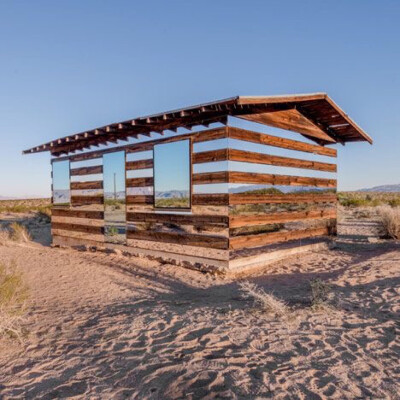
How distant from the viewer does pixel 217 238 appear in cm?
692

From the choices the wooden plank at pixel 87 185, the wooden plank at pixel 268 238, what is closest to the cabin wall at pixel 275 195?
the wooden plank at pixel 268 238

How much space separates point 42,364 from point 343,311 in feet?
11.6

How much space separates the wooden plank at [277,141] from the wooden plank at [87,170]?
14.8ft

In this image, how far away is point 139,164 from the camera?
8523 mm

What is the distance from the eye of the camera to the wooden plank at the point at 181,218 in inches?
269

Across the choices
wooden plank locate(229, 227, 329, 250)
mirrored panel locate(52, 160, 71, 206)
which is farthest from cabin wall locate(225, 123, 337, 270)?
mirrored panel locate(52, 160, 71, 206)

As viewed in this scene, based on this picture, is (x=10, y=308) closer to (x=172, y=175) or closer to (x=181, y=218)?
(x=181, y=218)

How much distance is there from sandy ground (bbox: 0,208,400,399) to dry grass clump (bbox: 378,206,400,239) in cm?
531

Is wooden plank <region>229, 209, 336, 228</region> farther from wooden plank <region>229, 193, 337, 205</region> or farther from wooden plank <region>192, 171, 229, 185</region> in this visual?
wooden plank <region>192, 171, 229, 185</region>

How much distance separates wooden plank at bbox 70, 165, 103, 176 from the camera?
32.0 ft

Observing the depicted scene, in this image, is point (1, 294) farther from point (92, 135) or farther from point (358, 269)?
point (358, 269)

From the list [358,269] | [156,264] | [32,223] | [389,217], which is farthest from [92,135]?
[32,223]

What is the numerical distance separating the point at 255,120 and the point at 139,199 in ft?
11.1

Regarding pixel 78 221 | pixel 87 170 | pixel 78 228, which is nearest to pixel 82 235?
pixel 78 228
